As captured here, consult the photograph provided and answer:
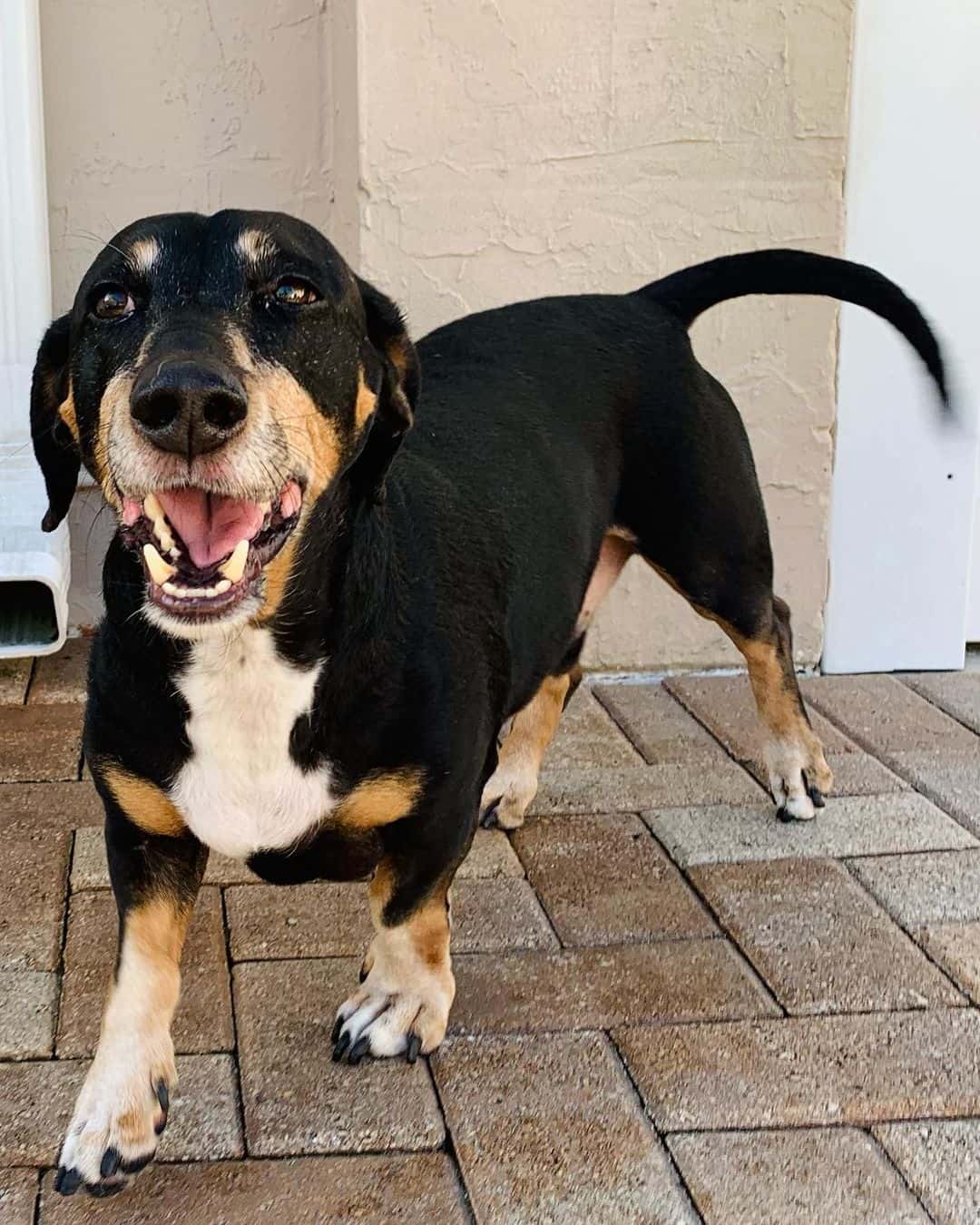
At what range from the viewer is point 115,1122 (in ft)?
6.97

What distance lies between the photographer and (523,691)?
295 cm

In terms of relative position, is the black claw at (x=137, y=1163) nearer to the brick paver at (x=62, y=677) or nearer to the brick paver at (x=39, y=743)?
the brick paver at (x=39, y=743)

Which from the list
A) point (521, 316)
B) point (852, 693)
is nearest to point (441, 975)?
point (521, 316)

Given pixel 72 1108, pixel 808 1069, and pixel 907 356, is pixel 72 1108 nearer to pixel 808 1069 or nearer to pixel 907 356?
pixel 808 1069

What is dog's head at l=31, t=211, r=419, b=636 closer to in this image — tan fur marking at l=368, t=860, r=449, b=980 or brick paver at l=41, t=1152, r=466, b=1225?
tan fur marking at l=368, t=860, r=449, b=980

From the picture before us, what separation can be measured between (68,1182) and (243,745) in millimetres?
681

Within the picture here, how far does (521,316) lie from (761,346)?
1.34 metres

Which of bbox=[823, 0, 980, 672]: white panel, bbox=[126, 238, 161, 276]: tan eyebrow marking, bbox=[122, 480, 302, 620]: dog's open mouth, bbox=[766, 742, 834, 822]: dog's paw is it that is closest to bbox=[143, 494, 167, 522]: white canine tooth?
bbox=[122, 480, 302, 620]: dog's open mouth

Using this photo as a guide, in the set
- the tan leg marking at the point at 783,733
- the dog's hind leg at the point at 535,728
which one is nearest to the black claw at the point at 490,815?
the dog's hind leg at the point at 535,728

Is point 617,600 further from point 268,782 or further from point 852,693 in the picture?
point 268,782

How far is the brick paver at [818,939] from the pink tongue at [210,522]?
4.48 feet

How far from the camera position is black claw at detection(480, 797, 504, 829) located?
3.43m

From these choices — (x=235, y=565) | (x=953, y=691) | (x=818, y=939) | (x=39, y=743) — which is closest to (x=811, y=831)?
(x=818, y=939)

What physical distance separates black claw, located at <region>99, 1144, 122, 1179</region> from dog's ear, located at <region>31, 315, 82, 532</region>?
0.98 m
